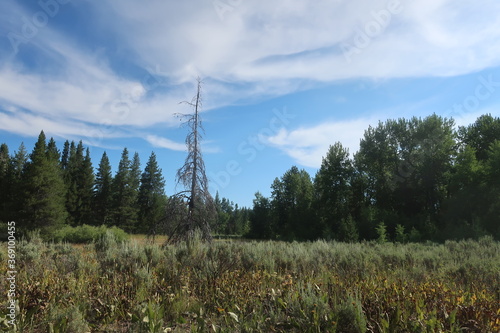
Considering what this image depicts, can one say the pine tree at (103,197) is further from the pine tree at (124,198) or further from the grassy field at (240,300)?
the grassy field at (240,300)

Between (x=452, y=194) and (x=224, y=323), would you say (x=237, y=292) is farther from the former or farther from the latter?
(x=452, y=194)

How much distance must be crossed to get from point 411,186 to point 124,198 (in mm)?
43416

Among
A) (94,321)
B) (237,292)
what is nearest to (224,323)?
(237,292)

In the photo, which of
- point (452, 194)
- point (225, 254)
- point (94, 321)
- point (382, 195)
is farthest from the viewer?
point (382, 195)

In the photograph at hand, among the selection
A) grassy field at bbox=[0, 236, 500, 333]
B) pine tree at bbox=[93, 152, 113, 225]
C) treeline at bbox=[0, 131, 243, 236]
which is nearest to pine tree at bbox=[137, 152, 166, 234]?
treeline at bbox=[0, 131, 243, 236]

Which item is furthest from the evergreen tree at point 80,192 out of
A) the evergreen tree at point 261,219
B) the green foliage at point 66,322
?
the green foliage at point 66,322

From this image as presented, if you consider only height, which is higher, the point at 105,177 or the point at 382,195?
the point at 105,177

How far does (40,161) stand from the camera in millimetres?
30438

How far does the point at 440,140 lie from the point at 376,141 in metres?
7.01

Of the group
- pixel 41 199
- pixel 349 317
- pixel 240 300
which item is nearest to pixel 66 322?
pixel 240 300

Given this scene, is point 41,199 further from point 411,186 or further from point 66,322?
point 411,186

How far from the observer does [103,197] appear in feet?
175

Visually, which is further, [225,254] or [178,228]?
[178,228]

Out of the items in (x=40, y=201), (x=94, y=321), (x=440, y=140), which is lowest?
(x=94, y=321)
